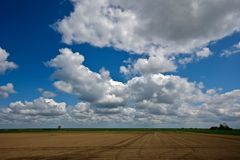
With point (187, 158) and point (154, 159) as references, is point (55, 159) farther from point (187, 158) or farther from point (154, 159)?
point (187, 158)

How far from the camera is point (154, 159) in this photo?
1886 centimetres

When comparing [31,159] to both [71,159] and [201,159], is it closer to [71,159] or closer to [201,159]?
[71,159]

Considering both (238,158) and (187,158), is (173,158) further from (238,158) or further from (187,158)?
(238,158)

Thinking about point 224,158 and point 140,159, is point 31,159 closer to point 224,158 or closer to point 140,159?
point 140,159

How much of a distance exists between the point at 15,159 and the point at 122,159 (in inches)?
288

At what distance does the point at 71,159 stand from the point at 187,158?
25.8 ft

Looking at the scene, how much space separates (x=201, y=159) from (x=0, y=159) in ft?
44.4

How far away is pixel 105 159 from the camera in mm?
19250

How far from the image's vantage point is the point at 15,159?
1961 cm

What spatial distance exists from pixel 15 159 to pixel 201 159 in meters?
12.5

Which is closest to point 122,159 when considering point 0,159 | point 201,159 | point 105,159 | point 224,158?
point 105,159

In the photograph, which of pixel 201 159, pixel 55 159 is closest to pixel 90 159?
pixel 55 159

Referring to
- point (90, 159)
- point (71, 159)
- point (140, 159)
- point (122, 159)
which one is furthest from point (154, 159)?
point (71, 159)

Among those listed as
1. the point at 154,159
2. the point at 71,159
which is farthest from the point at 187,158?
the point at 71,159
